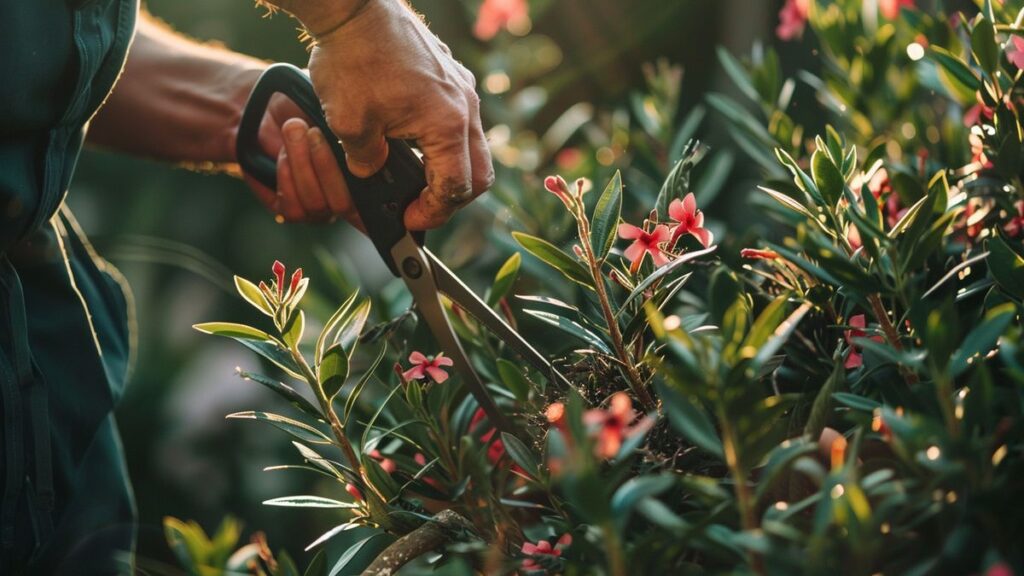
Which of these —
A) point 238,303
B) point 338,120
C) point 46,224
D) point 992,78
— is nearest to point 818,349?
point 992,78

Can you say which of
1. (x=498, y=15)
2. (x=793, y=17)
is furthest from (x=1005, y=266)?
(x=498, y=15)

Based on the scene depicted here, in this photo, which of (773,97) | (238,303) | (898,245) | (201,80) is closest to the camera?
(898,245)

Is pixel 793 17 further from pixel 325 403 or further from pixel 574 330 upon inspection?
pixel 325 403

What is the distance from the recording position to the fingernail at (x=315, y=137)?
4.10 ft

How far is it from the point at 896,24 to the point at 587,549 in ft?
4.08

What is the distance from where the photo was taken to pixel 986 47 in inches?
39.3

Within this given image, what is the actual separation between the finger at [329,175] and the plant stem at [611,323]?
44cm

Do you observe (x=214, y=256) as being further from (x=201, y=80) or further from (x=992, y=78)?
(x=992, y=78)

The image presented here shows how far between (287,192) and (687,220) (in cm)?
58

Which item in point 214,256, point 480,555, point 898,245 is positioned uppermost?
point 898,245

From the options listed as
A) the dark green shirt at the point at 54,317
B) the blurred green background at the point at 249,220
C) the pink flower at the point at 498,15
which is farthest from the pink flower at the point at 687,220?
the pink flower at the point at 498,15

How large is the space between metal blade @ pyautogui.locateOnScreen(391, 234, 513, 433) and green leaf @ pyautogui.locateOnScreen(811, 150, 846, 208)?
1.38 feet

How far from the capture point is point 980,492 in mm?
624

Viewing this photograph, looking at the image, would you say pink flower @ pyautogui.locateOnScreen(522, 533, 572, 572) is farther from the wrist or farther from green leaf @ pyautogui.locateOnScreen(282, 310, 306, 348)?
the wrist
